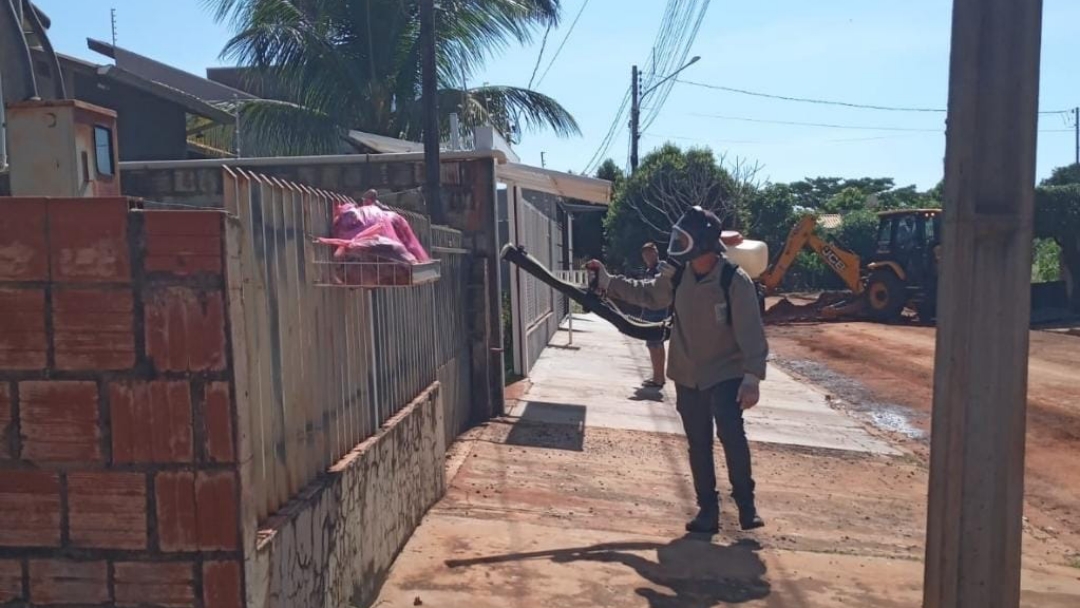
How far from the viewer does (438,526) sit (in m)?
5.71

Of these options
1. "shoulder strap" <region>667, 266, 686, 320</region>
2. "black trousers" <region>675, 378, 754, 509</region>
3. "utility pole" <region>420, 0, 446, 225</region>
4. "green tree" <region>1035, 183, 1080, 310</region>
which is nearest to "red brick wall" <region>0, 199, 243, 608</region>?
"black trousers" <region>675, 378, 754, 509</region>

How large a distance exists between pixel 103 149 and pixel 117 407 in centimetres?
142

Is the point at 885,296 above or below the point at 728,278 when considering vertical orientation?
below

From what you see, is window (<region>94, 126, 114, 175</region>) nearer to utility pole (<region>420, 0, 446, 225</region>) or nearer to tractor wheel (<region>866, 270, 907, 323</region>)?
utility pole (<region>420, 0, 446, 225</region>)

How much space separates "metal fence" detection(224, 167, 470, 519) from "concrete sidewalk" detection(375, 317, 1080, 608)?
0.90m

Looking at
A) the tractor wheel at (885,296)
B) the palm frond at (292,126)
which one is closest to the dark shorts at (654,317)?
the palm frond at (292,126)

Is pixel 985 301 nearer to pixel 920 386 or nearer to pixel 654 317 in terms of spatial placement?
pixel 654 317

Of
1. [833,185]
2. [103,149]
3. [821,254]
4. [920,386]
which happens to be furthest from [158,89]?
[833,185]

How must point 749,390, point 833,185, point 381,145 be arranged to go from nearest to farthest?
point 749,390
point 381,145
point 833,185

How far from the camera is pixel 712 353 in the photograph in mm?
5934

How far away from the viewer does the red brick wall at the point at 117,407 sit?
294 centimetres

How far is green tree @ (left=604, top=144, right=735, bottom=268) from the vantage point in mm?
32250

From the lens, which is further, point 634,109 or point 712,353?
point 634,109

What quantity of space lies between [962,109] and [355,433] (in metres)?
2.73
